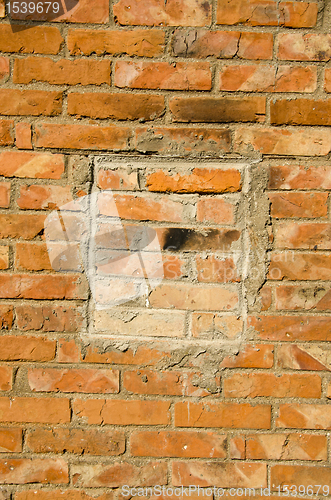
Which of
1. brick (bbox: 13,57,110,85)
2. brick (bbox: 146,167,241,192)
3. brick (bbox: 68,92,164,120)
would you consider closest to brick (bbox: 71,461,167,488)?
brick (bbox: 146,167,241,192)

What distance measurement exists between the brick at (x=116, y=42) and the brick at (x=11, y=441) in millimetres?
1172

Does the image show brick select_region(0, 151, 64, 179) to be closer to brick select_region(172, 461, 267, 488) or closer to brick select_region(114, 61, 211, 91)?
brick select_region(114, 61, 211, 91)

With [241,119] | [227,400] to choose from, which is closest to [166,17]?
[241,119]

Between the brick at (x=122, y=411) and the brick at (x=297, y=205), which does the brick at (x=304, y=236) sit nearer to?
the brick at (x=297, y=205)

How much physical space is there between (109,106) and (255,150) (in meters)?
0.46

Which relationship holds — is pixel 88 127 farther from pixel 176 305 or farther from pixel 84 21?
pixel 176 305

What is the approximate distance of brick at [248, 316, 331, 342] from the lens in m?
0.97

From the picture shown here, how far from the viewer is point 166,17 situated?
939mm

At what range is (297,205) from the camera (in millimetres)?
976

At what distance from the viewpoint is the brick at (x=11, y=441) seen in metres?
0.97

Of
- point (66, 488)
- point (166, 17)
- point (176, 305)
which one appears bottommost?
point (66, 488)

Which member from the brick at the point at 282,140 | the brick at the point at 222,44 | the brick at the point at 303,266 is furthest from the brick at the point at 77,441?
the brick at the point at 222,44

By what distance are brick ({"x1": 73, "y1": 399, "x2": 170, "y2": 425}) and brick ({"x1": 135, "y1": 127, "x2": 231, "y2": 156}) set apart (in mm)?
776

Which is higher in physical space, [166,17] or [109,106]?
[166,17]
